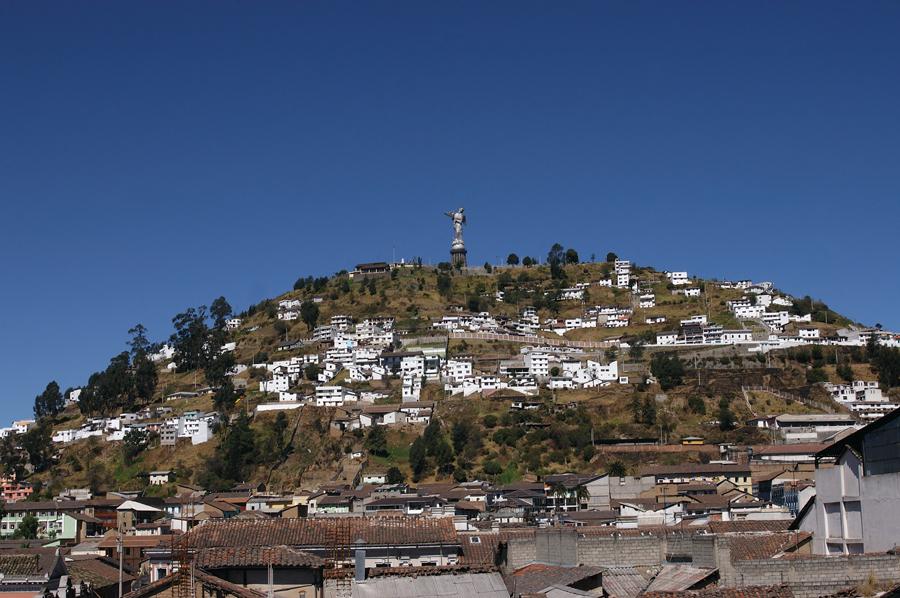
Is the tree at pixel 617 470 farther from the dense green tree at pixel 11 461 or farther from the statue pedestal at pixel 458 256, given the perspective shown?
the statue pedestal at pixel 458 256

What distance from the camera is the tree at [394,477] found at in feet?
281

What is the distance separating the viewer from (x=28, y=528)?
67688 millimetres

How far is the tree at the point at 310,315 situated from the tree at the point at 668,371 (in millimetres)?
42633

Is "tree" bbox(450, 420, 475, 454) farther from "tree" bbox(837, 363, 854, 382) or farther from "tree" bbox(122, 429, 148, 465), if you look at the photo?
"tree" bbox(837, 363, 854, 382)

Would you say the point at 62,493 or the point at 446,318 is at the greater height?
the point at 446,318

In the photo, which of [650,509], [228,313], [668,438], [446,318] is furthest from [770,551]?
[228,313]

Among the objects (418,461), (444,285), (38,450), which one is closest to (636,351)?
(444,285)

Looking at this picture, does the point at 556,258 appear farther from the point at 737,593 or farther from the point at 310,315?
the point at 737,593

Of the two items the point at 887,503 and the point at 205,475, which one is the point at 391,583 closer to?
the point at 887,503

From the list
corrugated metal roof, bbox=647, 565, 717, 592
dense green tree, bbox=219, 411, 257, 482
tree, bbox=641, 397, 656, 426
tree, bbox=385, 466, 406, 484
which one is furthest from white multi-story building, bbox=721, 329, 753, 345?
corrugated metal roof, bbox=647, 565, 717, 592

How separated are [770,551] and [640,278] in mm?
128534

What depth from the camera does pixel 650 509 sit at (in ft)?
185

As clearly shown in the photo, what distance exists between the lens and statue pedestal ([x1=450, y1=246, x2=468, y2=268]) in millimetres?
155750

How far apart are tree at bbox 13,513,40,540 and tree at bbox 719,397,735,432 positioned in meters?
51.0
